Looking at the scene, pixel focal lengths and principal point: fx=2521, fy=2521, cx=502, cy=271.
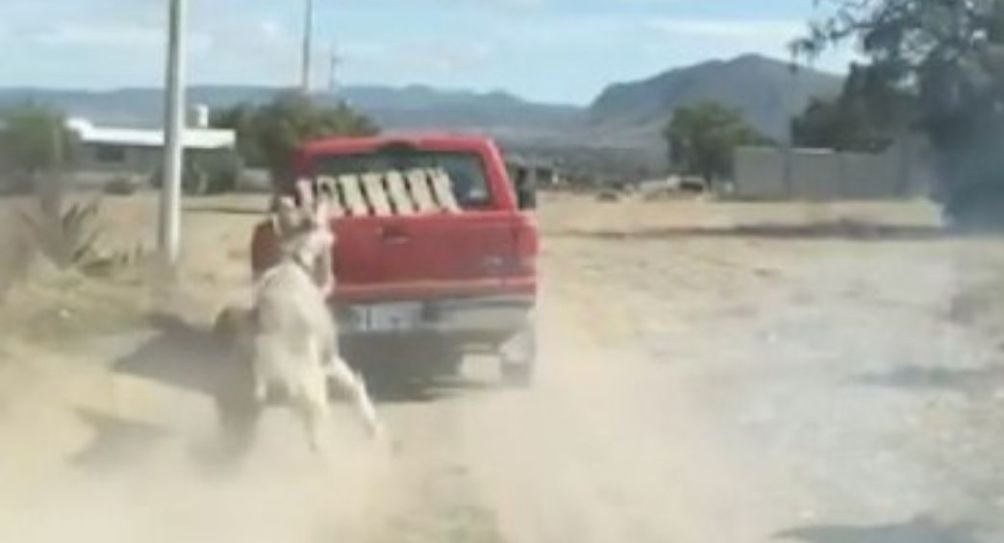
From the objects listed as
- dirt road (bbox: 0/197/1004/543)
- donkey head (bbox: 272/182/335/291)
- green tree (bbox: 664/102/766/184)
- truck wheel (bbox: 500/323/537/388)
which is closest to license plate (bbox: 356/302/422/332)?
dirt road (bbox: 0/197/1004/543)

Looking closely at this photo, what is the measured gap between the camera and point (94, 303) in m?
19.9

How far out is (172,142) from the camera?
2391 cm

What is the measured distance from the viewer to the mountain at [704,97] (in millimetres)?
103438

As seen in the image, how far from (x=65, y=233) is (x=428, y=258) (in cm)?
627

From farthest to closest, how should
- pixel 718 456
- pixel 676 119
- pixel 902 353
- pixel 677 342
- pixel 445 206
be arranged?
A: pixel 676 119 < pixel 677 342 < pixel 902 353 < pixel 445 206 < pixel 718 456

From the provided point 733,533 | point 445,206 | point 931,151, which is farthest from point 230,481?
point 931,151

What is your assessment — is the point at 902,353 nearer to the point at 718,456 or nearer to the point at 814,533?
the point at 718,456

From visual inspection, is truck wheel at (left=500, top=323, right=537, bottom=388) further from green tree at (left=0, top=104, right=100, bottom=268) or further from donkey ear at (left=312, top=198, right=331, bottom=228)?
green tree at (left=0, top=104, right=100, bottom=268)

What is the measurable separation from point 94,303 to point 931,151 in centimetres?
4006

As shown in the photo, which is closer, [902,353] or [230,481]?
[230,481]

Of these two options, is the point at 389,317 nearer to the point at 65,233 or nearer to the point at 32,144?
the point at 65,233

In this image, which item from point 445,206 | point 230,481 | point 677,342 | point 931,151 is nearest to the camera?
point 230,481

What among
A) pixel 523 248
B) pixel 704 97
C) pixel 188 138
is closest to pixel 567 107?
pixel 188 138

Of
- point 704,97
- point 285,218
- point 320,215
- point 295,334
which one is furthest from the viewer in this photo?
point 704,97
